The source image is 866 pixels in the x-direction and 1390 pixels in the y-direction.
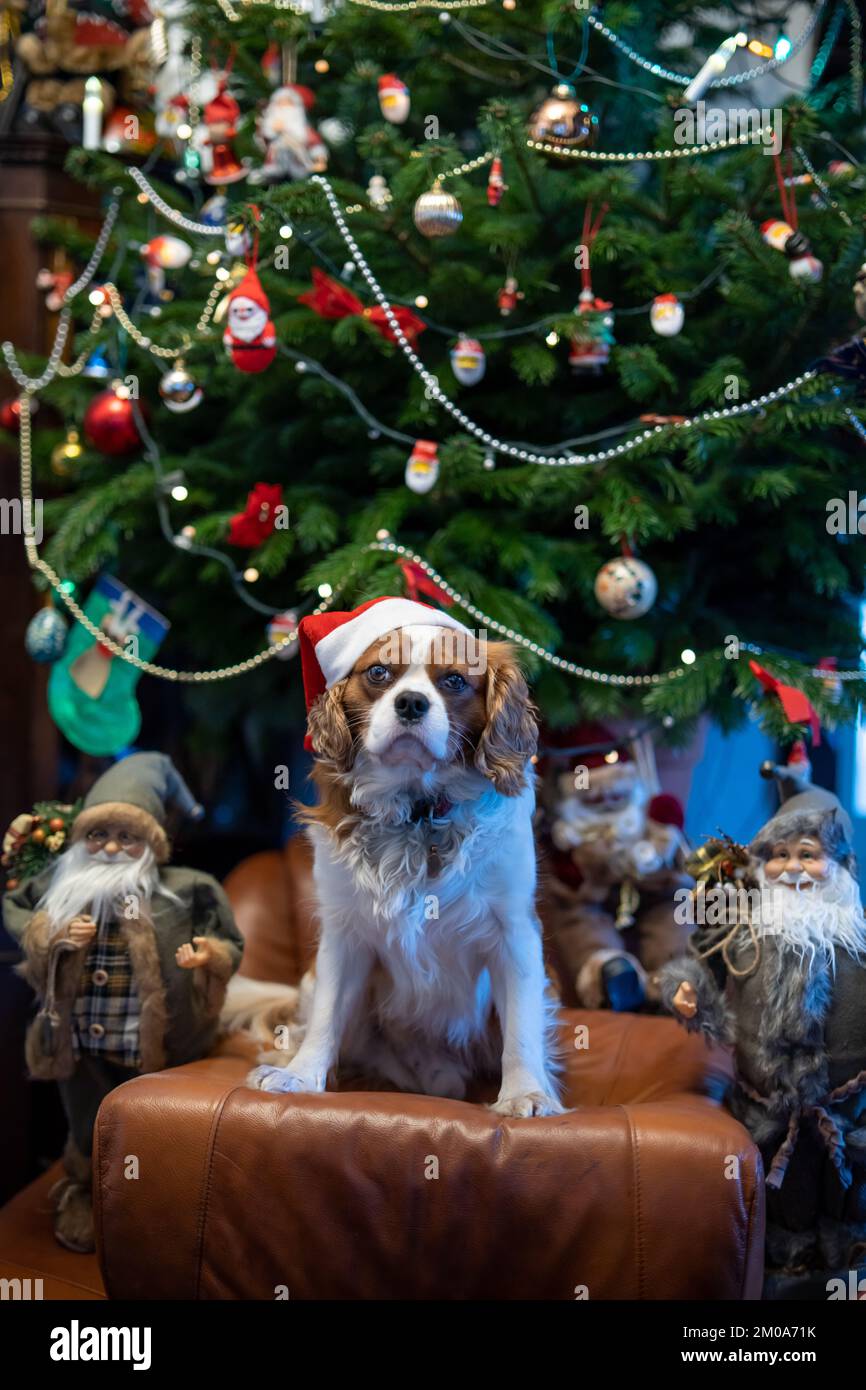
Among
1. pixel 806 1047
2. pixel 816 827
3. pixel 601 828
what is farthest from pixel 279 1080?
pixel 601 828

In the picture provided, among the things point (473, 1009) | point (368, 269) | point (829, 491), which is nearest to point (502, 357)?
point (368, 269)

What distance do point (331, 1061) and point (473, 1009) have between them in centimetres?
22

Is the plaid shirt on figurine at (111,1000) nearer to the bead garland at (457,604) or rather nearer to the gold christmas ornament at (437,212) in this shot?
the bead garland at (457,604)

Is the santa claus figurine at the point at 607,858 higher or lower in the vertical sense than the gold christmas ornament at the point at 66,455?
lower

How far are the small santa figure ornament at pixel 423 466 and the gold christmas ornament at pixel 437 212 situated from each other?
37 centimetres

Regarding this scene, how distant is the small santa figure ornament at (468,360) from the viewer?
7.57ft

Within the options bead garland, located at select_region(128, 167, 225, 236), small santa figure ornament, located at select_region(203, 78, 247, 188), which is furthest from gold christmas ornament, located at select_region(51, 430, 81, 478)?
small santa figure ornament, located at select_region(203, 78, 247, 188)

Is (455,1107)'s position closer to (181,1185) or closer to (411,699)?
(181,1185)

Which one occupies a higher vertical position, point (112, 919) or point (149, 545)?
point (149, 545)

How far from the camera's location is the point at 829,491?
233 cm

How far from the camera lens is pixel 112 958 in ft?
6.59

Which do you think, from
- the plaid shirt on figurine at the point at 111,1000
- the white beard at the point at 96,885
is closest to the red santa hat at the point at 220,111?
the white beard at the point at 96,885

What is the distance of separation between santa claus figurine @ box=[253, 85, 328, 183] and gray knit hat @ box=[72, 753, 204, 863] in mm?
1165

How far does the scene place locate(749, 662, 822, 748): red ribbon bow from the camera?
207 cm
